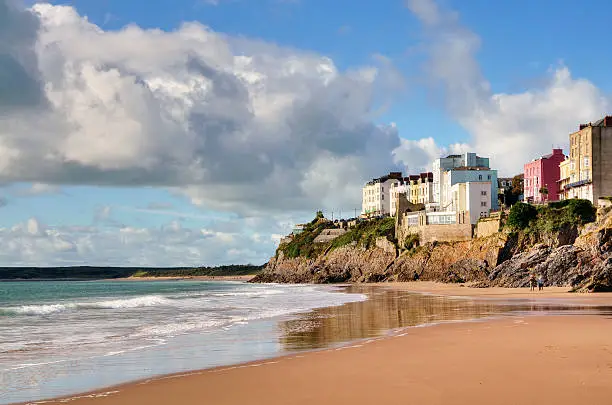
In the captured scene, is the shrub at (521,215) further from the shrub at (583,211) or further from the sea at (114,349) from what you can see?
the sea at (114,349)

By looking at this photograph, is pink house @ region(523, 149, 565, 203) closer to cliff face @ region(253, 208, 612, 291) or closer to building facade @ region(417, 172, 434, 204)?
cliff face @ region(253, 208, 612, 291)

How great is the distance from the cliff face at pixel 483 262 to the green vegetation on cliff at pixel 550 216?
72 centimetres

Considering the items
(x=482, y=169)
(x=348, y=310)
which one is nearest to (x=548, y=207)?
(x=482, y=169)

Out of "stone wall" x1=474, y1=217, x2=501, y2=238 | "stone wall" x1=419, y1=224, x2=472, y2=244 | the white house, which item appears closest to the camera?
"stone wall" x1=474, y1=217, x2=501, y2=238

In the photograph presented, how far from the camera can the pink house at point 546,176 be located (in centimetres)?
7681

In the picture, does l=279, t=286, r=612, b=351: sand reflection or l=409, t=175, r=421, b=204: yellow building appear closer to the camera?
l=279, t=286, r=612, b=351: sand reflection

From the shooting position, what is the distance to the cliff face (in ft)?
152

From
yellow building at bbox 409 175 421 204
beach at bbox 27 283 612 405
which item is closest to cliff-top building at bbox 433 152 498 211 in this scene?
yellow building at bbox 409 175 421 204

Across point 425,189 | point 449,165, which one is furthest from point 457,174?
point 425,189

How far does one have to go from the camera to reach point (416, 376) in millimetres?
12070

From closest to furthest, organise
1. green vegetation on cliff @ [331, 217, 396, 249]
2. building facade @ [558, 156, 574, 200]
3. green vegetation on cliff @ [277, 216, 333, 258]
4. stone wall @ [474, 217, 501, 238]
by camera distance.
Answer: stone wall @ [474, 217, 501, 238] → building facade @ [558, 156, 574, 200] → green vegetation on cliff @ [331, 217, 396, 249] → green vegetation on cliff @ [277, 216, 333, 258]

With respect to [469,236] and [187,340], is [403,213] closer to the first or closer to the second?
[469,236]

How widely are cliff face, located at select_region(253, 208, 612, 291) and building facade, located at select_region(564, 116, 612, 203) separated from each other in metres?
6.01

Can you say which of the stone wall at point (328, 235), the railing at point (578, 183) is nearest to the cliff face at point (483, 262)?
the stone wall at point (328, 235)
